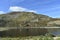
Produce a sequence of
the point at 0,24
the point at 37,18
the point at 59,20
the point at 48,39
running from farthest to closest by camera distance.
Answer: the point at 37,18
the point at 59,20
the point at 0,24
the point at 48,39

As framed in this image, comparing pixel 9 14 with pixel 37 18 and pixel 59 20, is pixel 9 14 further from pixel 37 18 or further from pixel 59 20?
pixel 59 20

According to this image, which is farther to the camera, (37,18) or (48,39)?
(37,18)

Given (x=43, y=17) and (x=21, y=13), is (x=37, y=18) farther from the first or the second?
(x=21, y=13)

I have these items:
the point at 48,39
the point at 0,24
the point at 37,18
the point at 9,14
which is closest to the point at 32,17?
the point at 37,18

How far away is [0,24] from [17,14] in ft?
224

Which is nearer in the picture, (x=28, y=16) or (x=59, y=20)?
(x=59, y=20)

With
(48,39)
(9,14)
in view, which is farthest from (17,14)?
(48,39)

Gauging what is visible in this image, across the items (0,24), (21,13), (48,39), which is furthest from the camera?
(21,13)

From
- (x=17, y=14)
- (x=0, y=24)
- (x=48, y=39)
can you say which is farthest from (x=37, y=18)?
(x=48, y=39)

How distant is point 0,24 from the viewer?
11538 cm

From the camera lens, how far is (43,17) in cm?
18100

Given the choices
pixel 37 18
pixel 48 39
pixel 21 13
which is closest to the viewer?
pixel 48 39

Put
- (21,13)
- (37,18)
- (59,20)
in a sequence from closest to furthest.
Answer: (59,20), (37,18), (21,13)

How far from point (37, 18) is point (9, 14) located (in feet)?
77.0
